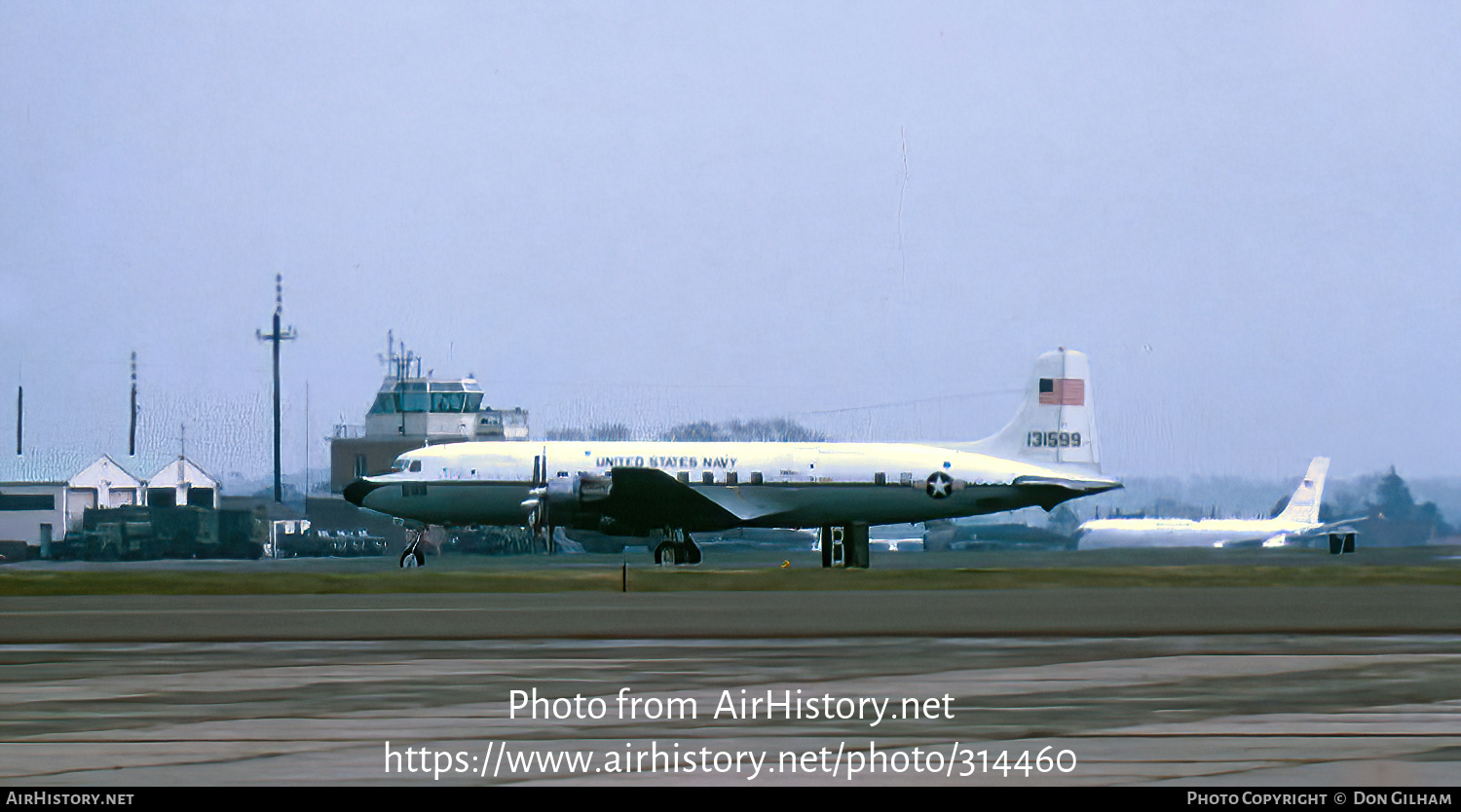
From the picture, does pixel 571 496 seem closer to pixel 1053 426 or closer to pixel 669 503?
pixel 669 503

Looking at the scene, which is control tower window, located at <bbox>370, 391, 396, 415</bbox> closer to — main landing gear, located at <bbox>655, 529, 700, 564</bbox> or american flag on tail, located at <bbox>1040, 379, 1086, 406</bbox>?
main landing gear, located at <bbox>655, 529, 700, 564</bbox>

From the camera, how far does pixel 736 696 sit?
1440 centimetres

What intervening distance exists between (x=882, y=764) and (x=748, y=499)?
138ft

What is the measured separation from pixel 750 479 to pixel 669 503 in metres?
2.78

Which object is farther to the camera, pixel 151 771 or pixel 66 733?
pixel 66 733

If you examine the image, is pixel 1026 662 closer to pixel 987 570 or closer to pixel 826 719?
pixel 826 719

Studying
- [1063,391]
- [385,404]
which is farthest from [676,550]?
[385,404]

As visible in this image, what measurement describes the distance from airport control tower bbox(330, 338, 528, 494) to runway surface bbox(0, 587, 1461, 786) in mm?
64353

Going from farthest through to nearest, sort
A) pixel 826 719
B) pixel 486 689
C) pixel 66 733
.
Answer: pixel 486 689
pixel 826 719
pixel 66 733

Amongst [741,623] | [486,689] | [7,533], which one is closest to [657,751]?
[486,689]

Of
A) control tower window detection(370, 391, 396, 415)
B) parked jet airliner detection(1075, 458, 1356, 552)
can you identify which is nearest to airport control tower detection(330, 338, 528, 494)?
control tower window detection(370, 391, 396, 415)

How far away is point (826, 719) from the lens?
12.8 metres

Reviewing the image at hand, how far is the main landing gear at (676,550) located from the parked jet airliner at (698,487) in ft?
0.15

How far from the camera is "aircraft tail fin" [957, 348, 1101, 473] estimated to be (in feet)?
185
